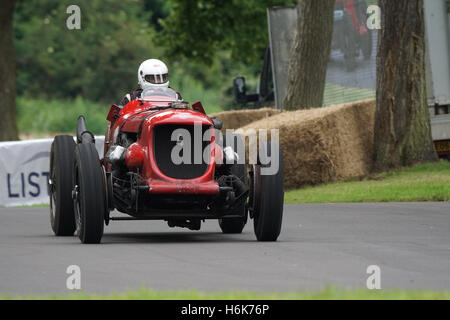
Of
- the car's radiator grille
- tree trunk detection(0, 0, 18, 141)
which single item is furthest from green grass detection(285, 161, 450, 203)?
tree trunk detection(0, 0, 18, 141)

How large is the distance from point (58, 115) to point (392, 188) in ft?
148

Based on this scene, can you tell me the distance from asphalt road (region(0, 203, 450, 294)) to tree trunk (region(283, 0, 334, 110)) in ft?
28.9

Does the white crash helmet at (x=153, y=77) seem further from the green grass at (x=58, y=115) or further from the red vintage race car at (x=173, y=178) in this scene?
the green grass at (x=58, y=115)

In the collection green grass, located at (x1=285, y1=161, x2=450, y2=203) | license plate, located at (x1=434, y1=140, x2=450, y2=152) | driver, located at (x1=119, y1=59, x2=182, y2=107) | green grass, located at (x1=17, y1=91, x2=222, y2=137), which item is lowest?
green grass, located at (x1=17, y1=91, x2=222, y2=137)

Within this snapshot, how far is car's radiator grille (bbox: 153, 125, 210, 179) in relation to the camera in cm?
1186

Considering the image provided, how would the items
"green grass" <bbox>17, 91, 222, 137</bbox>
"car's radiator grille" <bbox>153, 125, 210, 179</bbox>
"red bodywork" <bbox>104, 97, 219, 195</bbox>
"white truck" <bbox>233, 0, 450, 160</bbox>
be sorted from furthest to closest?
1. "green grass" <bbox>17, 91, 222, 137</bbox>
2. "white truck" <bbox>233, 0, 450, 160</bbox>
3. "car's radiator grille" <bbox>153, 125, 210, 179</bbox>
4. "red bodywork" <bbox>104, 97, 219, 195</bbox>

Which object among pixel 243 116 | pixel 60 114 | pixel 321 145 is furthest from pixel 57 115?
pixel 321 145

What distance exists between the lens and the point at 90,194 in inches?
451

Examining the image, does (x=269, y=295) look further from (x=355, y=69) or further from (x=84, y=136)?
(x=355, y=69)

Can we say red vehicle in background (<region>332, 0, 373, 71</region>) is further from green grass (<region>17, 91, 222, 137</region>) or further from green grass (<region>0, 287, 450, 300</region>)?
green grass (<region>17, 91, 222, 137</region>)

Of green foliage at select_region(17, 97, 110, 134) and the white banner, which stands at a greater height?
the white banner

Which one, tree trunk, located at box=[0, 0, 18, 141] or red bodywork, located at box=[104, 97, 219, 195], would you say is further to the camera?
tree trunk, located at box=[0, 0, 18, 141]
